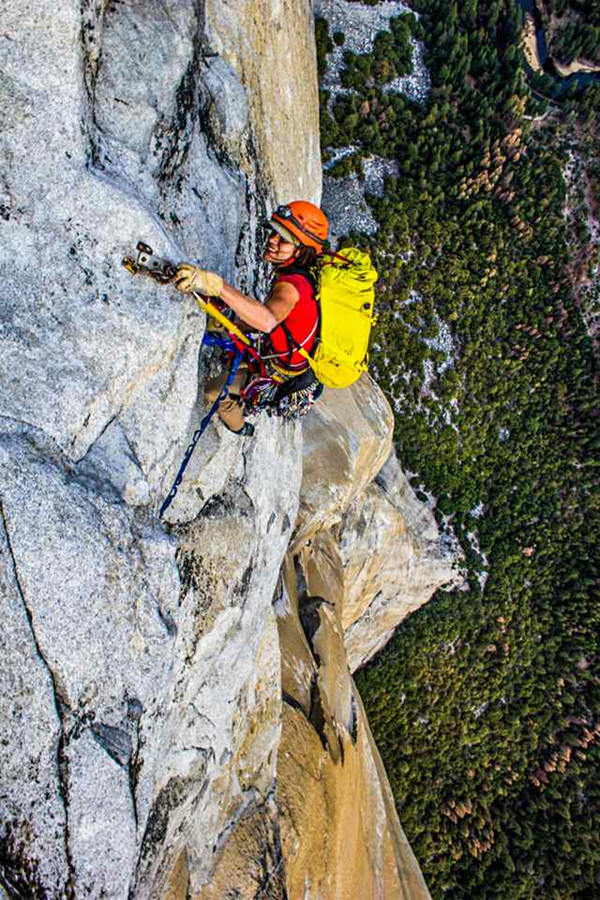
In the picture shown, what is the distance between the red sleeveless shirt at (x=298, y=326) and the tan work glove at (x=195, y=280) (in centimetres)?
112

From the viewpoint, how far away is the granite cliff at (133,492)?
13.2 feet

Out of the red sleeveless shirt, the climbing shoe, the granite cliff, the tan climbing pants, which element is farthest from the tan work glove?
the climbing shoe

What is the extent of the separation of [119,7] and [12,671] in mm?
6385

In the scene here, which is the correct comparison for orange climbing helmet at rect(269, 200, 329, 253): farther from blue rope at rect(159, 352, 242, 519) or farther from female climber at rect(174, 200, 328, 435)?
blue rope at rect(159, 352, 242, 519)

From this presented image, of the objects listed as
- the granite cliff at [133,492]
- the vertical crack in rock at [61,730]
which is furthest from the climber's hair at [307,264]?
the vertical crack in rock at [61,730]

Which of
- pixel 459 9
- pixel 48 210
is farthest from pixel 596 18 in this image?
pixel 48 210

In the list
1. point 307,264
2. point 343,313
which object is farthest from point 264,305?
point 343,313

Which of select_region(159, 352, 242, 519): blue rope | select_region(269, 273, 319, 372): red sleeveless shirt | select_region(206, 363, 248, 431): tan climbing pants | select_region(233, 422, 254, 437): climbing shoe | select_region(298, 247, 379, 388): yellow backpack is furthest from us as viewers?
select_region(233, 422, 254, 437): climbing shoe

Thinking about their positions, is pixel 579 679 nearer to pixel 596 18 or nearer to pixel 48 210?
pixel 48 210

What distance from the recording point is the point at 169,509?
615 cm

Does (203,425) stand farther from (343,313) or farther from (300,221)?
(300,221)

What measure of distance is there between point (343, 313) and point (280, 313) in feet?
3.92

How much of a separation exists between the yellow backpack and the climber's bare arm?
70 cm

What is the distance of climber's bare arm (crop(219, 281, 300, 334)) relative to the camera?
508 centimetres
